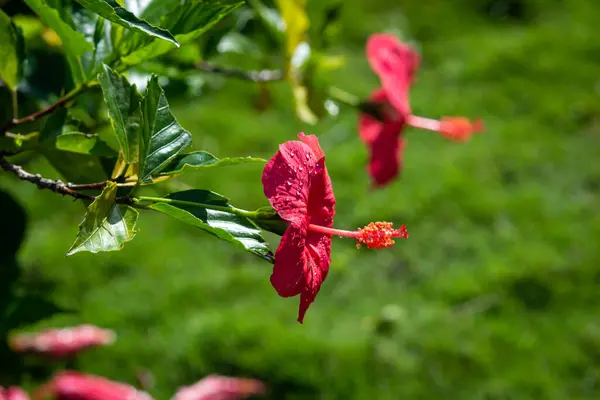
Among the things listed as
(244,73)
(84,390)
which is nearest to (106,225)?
(244,73)

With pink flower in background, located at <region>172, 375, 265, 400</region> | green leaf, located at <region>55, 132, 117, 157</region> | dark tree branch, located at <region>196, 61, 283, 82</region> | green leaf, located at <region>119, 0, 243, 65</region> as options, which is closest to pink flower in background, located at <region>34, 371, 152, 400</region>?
pink flower in background, located at <region>172, 375, 265, 400</region>

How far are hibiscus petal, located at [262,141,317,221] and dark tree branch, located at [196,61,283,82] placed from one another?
0.52 meters

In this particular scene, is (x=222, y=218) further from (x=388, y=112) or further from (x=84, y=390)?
(x=84, y=390)

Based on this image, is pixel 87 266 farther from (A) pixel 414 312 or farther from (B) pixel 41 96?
(B) pixel 41 96

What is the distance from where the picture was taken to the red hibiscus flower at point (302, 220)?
2.28ft

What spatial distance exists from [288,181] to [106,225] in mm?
178

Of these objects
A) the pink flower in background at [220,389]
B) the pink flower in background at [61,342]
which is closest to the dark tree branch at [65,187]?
the pink flower in background at [220,389]

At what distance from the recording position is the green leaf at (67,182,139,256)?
64 centimetres

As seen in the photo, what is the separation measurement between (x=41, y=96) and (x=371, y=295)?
5.70ft

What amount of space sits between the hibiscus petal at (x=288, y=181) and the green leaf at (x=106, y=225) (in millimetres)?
132

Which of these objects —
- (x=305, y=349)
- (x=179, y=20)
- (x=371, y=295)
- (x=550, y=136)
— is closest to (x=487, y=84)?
(x=550, y=136)

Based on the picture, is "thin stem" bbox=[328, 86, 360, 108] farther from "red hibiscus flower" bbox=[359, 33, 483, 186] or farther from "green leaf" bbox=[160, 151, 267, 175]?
"green leaf" bbox=[160, 151, 267, 175]

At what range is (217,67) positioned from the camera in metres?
1.25

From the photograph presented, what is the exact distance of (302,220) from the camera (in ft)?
2.37
